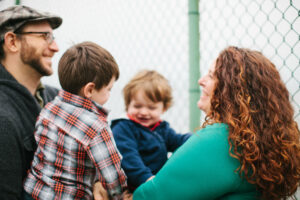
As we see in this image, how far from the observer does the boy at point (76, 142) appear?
4.50 feet

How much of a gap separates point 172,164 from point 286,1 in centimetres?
132

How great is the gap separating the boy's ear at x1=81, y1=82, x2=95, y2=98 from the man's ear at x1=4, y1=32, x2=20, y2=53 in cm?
65

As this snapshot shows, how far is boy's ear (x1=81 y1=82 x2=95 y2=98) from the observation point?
1514 millimetres

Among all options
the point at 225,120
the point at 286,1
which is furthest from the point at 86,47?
the point at 286,1

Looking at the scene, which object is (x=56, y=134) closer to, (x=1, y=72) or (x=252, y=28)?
(x=1, y=72)

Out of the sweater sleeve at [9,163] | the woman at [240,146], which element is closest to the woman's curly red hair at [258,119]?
the woman at [240,146]

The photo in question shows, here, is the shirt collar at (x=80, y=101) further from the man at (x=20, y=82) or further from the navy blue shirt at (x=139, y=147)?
the navy blue shirt at (x=139, y=147)

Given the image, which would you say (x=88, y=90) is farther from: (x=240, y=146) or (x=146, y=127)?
(x=240, y=146)

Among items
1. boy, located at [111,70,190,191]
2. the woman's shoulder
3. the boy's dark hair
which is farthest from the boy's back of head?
the woman's shoulder

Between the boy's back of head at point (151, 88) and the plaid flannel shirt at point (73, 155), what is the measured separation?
60 centimetres

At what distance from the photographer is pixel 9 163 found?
1.43 meters

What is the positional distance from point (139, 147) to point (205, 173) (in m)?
0.90

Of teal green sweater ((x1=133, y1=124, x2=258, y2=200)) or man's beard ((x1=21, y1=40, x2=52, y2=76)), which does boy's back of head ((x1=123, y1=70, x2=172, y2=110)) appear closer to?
man's beard ((x1=21, y1=40, x2=52, y2=76))

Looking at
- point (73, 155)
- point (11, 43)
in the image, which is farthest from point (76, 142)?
point (11, 43)
